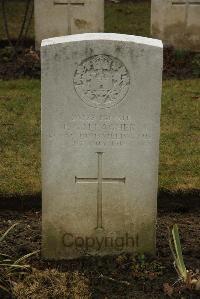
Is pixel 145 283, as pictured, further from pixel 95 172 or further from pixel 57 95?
pixel 57 95

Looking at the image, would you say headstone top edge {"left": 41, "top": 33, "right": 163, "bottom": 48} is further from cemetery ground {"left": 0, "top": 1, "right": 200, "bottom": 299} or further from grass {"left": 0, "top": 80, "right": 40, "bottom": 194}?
grass {"left": 0, "top": 80, "right": 40, "bottom": 194}

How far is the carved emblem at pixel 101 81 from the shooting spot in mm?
4047

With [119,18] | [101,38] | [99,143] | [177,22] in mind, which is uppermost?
[119,18]

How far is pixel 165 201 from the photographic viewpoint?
17.6ft

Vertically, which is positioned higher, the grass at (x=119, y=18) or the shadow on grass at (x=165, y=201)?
the grass at (x=119, y=18)

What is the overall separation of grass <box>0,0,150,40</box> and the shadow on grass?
18.0ft

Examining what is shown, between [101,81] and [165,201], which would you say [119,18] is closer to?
[165,201]

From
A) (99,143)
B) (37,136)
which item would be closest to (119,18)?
(37,136)

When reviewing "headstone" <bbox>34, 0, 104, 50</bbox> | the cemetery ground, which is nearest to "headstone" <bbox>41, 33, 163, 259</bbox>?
the cemetery ground

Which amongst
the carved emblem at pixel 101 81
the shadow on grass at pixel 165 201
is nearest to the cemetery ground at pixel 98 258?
the shadow on grass at pixel 165 201

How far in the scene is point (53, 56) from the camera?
4012 mm

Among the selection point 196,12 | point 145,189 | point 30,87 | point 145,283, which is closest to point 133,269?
point 145,283

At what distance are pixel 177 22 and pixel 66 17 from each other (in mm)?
1494

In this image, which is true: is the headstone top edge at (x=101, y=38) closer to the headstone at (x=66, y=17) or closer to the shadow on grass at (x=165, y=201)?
the shadow on grass at (x=165, y=201)
